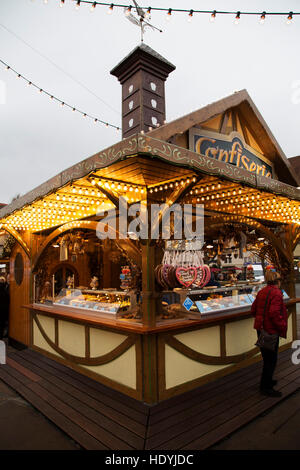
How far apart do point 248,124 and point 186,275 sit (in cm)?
361

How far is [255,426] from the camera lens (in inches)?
132

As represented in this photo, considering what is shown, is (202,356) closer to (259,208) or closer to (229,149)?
(259,208)

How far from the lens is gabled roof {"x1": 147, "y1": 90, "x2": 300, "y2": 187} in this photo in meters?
4.43

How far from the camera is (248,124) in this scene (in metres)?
6.09

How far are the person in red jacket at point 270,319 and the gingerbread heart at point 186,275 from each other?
39.7 inches

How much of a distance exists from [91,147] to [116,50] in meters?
57.7

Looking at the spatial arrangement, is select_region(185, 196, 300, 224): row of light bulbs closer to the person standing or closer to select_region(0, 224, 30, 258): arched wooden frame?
select_region(0, 224, 30, 258): arched wooden frame

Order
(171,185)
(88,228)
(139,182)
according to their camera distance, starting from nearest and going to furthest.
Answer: (139,182), (171,185), (88,228)

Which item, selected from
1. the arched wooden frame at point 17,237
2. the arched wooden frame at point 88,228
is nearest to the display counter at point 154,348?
the arched wooden frame at point 88,228

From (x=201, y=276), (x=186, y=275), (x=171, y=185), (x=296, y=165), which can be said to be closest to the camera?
(x=171, y=185)

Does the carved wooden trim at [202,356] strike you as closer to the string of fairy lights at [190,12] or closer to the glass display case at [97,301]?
the glass display case at [97,301]

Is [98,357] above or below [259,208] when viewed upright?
below

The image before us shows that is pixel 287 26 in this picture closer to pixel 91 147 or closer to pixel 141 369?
pixel 141 369

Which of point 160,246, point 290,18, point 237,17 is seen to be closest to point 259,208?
point 160,246
